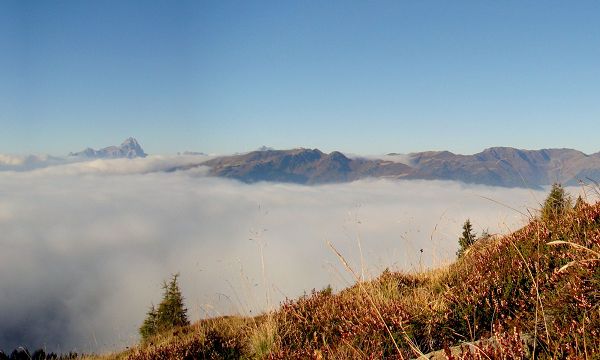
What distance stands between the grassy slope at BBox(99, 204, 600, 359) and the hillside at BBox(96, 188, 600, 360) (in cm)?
1

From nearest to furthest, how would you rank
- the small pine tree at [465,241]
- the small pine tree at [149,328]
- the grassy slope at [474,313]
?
the grassy slope at [474,313], the small pine tree at [465,241], the small pine tree at [149,328]

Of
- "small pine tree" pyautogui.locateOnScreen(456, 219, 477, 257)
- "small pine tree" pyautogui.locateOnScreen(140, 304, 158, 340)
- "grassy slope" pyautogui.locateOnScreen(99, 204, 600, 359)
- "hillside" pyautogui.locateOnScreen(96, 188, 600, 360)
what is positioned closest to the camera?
"hillside" pyautogui.locateOnScreen(96, 188, 600, 360)

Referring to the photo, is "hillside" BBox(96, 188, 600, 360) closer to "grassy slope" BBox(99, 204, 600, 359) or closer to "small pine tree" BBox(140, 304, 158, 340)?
"grassy slope" BBox(99, 204, 600, 359)

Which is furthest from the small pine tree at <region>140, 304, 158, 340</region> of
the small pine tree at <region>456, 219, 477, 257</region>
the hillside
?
the small pine tree at <region>456, 219, 477, 257</region>

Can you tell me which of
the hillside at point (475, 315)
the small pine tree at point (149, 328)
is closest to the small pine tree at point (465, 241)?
the hillside at point (475, 315)

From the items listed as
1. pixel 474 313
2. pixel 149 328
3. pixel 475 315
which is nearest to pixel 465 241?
pixel 475 315

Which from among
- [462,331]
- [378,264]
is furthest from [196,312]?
[462,331]

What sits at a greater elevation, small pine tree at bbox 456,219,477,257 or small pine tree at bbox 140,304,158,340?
small pine tree at bbox 456,219,477,257

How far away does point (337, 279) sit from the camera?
7207mm

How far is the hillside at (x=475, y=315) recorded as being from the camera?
11.1 ft

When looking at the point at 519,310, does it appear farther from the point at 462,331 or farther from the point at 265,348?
the point at 265,348

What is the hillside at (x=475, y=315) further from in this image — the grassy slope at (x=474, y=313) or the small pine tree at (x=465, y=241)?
the small pine tree at (x=465, y=241)

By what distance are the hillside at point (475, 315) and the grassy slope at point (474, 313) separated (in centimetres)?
1

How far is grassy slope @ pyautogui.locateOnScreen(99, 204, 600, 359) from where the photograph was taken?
357 centimetres
